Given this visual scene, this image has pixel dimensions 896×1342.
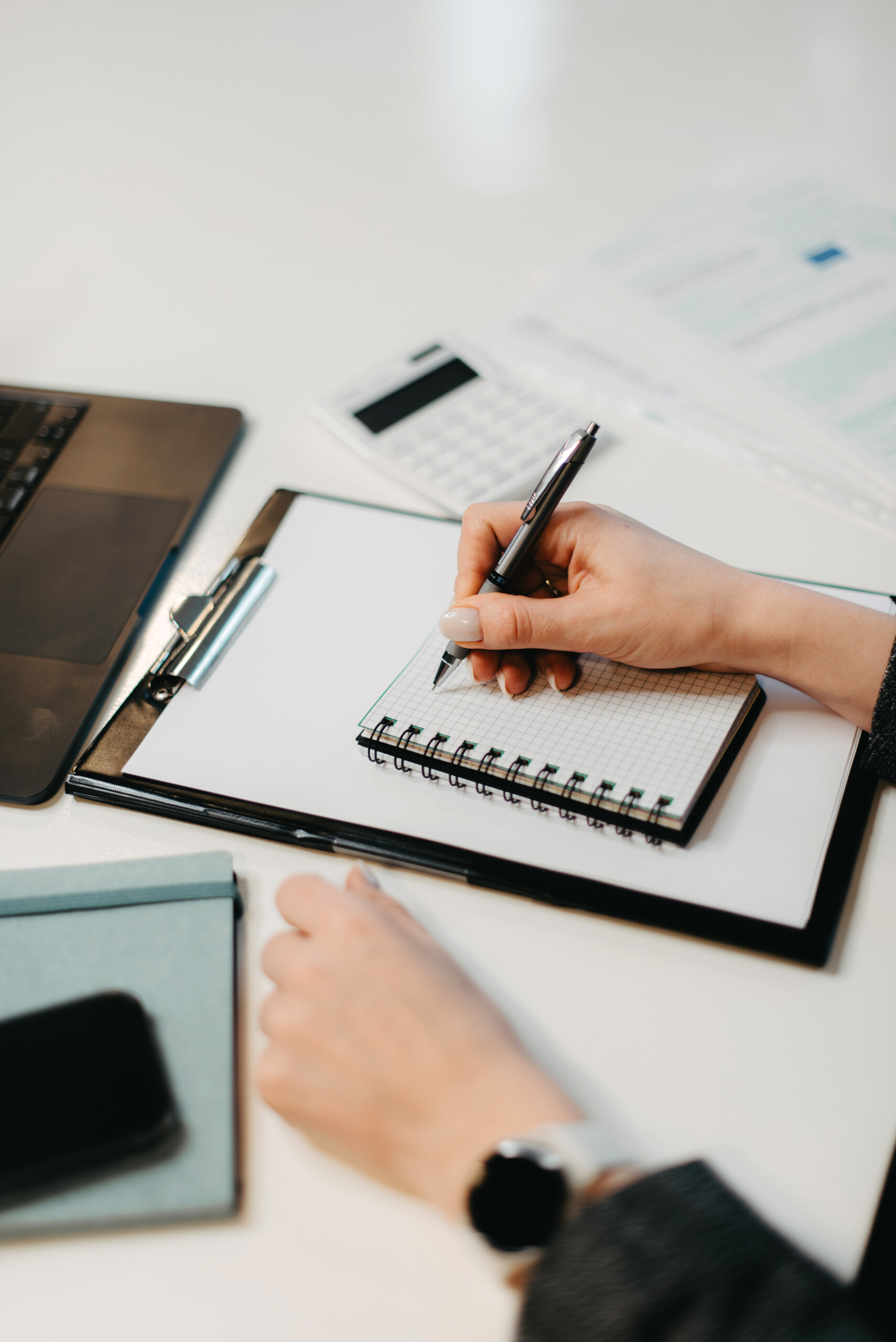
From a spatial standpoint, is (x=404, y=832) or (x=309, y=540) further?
(x=309, y=540)

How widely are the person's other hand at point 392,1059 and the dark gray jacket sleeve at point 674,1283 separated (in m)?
0.05

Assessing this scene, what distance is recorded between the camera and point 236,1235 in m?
0.47

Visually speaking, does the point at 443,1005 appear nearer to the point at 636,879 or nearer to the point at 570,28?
the point at 636,879

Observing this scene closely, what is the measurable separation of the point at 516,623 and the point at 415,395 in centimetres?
44

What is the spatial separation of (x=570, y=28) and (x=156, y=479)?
3.81 ft

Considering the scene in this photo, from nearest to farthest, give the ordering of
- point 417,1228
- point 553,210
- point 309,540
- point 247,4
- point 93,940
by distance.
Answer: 1. point 417,1228
2. point 93,940
3. point 309,540
4. point 553,210
5. point 247,4

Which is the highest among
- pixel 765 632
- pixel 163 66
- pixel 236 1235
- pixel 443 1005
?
pixel 163 66

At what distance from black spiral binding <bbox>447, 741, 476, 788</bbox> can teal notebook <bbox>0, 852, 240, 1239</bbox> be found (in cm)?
15

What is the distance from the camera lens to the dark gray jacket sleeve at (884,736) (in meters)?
0.60

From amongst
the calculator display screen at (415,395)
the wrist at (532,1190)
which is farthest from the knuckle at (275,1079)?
the calculator display screen at (415,395)

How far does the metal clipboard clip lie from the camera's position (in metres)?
0.72

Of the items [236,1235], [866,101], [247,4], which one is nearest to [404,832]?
[236,1235]

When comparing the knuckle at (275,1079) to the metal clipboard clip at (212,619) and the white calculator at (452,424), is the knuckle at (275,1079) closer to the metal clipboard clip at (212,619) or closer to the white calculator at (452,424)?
the metal clipboard clip at (212,619)

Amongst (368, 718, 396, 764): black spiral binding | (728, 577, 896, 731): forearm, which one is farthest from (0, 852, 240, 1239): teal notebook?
(728, 577, 896, 731): forearm
